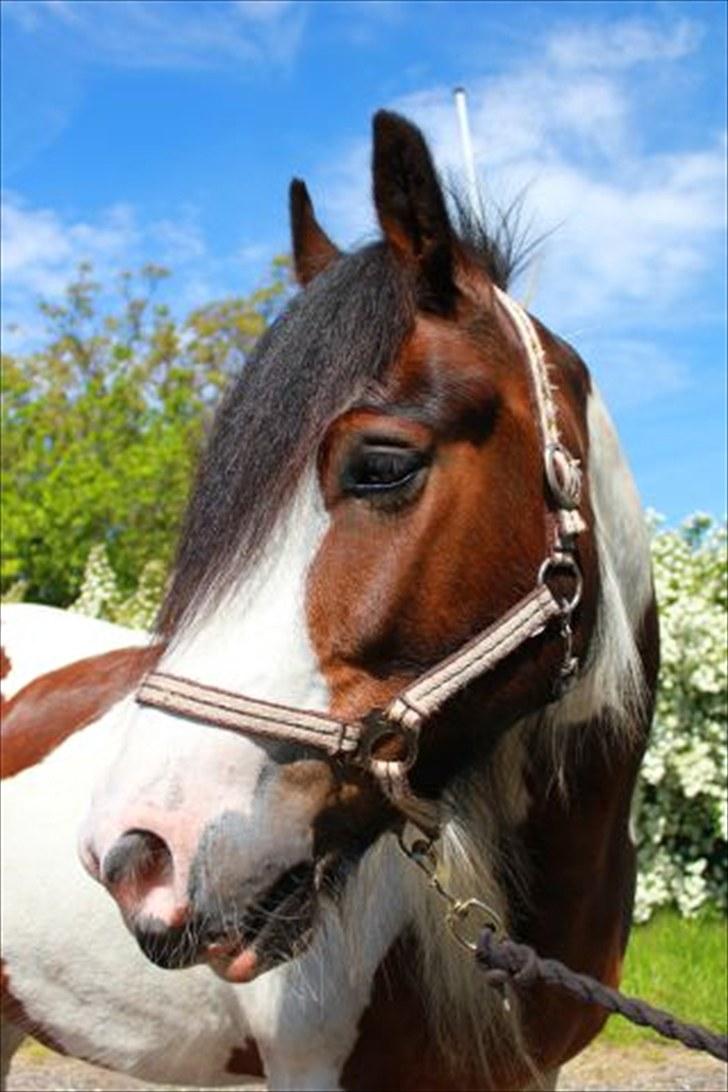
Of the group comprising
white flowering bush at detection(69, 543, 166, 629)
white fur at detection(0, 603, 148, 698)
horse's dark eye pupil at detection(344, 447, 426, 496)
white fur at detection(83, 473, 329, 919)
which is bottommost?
white fur at detection(83, 473, 329, 919)

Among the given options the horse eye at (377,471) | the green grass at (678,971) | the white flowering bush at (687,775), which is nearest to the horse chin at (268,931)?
the horse eye at (377,471)

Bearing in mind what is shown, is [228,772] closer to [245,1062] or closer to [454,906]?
[454,906]

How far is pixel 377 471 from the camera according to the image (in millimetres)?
1874

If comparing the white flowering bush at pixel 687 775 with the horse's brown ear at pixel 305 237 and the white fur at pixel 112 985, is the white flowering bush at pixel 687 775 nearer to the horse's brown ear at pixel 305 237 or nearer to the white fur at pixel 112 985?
the white fur at pixel 112 985

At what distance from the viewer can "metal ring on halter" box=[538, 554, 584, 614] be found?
1944 mm

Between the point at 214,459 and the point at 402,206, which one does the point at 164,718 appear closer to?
the point at 214,459

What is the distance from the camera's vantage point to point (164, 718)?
1.78 meters

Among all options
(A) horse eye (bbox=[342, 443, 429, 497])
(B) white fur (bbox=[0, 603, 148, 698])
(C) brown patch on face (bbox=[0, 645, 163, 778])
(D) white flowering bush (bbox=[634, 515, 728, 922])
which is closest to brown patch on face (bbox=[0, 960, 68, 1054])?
(C) brown patch on face (bbox=[0, 645, 163, 778])

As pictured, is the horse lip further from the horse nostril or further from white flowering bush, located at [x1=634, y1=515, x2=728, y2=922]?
white flowering bush, located at [x1=634, y1=515, x2=728, y2=922]

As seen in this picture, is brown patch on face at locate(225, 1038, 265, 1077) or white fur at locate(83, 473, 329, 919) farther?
brown patch on face at locate(225, 1038, 265, 1077)

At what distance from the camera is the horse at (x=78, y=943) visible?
2953mm

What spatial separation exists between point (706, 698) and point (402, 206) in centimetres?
586

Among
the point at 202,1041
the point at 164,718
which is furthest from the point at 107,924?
the point at 164,718

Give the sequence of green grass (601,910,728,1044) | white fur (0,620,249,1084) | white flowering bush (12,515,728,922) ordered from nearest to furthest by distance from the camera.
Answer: white fur (0,620,249,1084) < green grass (601,910,728,1044) < white flowering bush (12,515,728,922)
